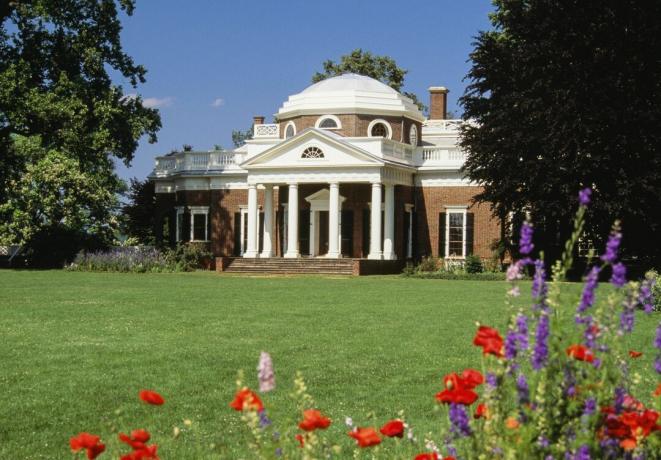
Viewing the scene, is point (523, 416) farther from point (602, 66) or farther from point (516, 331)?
point (602, 66)

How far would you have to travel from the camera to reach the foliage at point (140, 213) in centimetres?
4803

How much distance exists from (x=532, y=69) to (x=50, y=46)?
20.1m

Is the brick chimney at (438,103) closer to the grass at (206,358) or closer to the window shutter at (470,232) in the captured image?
the window shutter at (470,232)

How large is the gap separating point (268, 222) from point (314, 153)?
4261mm

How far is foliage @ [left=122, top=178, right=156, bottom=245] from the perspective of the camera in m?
48.0

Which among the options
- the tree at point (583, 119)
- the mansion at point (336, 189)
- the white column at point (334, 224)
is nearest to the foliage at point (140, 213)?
the mansion at point (336, 189)

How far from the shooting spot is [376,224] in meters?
40.9

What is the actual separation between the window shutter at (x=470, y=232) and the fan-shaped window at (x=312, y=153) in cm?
742

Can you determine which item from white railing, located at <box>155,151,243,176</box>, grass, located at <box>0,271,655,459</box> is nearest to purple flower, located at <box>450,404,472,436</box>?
grass, located at <box>0,271,655,459</box>

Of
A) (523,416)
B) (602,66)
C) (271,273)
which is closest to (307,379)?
(523,416)

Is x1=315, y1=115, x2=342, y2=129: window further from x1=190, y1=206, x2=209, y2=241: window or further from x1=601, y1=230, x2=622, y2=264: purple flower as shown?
x1=601, y1=230, x2=622, y2=264: purple flower

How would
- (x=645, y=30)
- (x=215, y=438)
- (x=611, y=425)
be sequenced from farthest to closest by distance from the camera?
(x=645, y=30) → (x=215, y=438) → (x=611, y=425)

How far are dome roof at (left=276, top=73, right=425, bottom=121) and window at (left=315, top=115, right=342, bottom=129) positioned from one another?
0.81 ft

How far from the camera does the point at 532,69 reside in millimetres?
33188
